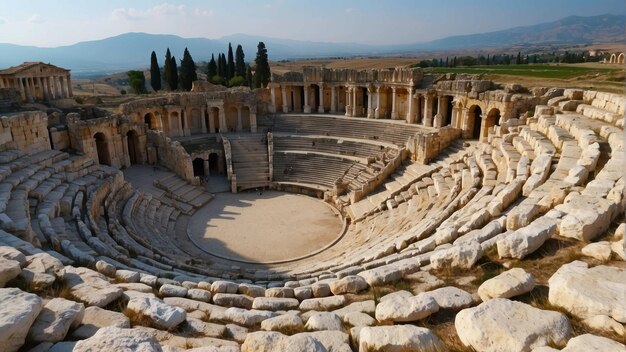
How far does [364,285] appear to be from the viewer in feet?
21.8

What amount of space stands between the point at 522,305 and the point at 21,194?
1268 cm

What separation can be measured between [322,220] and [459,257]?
1410 centimetres

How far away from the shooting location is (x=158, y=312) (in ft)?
17.5

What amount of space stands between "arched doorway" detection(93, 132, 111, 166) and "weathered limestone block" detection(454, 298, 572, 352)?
21933mm

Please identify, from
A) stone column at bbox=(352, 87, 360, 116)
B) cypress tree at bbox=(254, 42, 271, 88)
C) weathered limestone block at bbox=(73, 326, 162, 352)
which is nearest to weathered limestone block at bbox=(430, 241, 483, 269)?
weathered limestone block at bbox=(73, 326, 162, 352)

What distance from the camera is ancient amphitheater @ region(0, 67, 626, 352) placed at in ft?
14.9

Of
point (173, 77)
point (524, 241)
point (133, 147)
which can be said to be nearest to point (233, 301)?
point (524, 241)

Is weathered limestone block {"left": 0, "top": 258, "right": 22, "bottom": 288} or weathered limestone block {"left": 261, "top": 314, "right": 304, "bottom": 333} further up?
weathered limestone block {"left": 0, "top": 258, "right": 22, "bottom": 288}

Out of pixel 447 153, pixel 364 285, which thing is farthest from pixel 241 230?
pixel 364 285

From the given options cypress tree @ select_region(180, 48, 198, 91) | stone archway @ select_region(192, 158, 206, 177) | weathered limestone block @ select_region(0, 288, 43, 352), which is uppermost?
cypress tree @ select_region(180, 48, 198, 91)

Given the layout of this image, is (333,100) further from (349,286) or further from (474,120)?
(349,286)

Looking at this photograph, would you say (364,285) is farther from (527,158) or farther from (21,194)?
(21,194)

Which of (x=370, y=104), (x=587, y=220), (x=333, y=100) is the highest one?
(x=333, y=100)

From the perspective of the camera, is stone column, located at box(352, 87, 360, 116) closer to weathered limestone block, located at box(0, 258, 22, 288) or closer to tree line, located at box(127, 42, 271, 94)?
tree line, located at box(127, 42, 271, 94)
